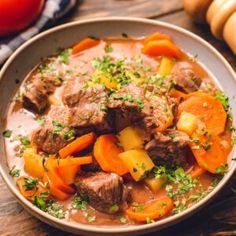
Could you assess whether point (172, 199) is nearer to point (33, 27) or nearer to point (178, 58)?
point (178, 58)

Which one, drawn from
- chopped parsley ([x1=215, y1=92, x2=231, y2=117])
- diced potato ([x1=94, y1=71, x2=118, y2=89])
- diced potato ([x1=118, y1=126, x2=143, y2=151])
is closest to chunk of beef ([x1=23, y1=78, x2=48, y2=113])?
diced potato ([x1=94, y1=71, x2=118, y2=89])

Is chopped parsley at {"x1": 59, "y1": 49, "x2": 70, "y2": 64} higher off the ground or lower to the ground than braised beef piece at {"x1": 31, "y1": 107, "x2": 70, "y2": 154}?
higher

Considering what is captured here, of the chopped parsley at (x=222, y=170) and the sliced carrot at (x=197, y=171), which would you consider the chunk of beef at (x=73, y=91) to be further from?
the chopped parsley at (x=222, y=170)

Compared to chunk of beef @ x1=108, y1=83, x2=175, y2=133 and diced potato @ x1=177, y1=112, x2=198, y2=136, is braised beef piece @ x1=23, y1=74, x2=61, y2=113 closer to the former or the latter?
chunk of beef @ x1=108, y1=83, x2=175, y2=133

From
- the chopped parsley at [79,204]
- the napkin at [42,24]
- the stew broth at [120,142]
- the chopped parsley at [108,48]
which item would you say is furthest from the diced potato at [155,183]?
the napkin at [42,24]

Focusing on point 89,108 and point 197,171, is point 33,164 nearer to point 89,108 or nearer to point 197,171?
point 89,108

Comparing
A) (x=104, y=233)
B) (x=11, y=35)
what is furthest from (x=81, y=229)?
(x=11, y=35)

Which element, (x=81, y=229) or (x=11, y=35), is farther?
(x=11, y=35)
